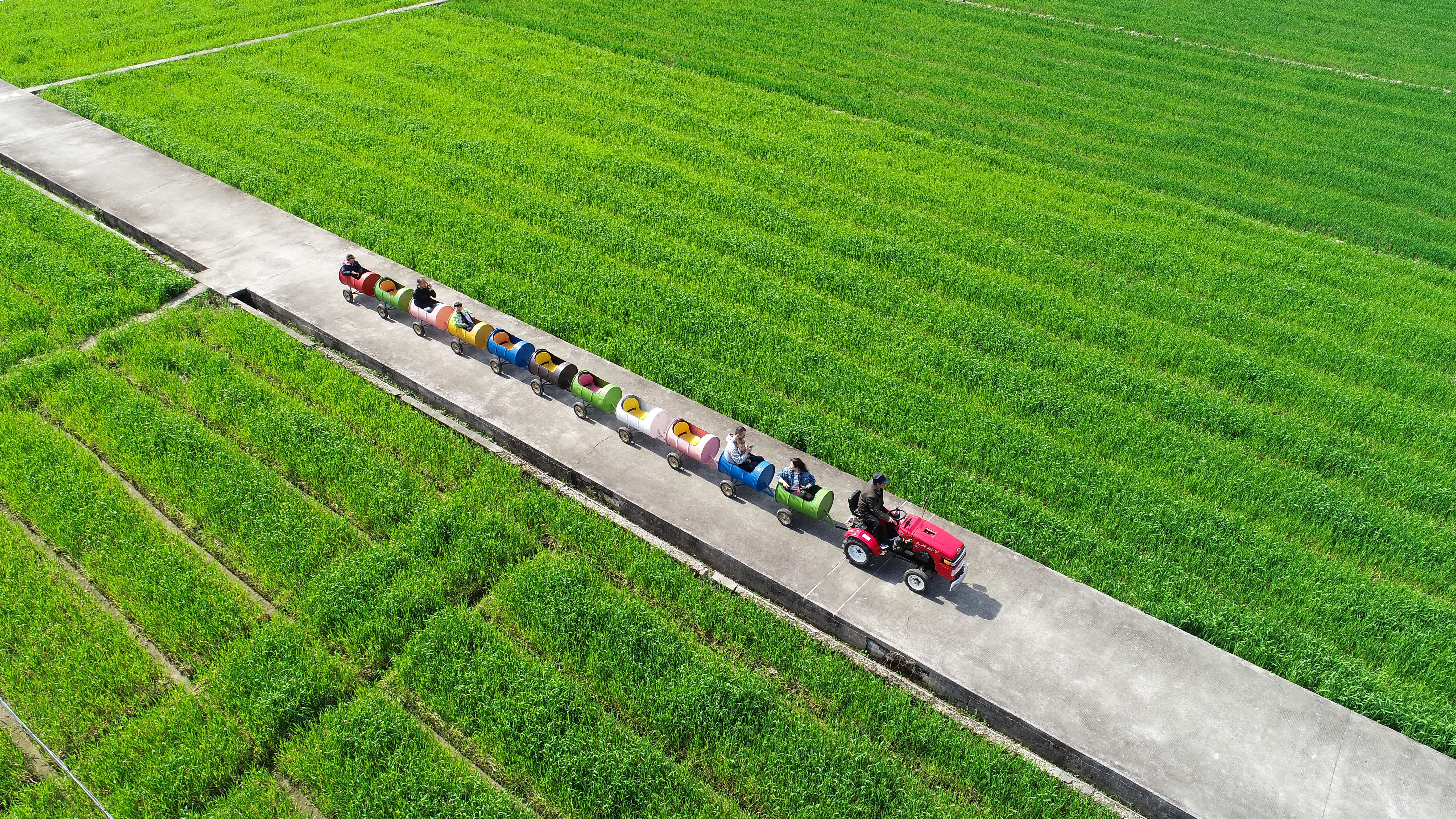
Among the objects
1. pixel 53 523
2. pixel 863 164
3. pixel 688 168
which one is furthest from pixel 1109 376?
pixel 53 523

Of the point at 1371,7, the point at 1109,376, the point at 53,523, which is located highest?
the point at 1371,7

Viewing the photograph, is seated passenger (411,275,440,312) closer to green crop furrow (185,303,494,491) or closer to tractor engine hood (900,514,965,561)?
green crop furrow (185,303,494,491)

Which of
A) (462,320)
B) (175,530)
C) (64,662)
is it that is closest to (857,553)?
(462,320)

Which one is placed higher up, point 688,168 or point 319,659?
point 688,168

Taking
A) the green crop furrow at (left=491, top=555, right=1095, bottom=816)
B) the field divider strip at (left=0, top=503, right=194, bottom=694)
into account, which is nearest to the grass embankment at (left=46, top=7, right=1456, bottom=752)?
the green crop furrow at (left=491, top=555, right=1095, bottom=816)

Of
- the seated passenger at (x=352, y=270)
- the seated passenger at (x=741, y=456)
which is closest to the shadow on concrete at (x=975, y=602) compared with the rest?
the seated passenger at (x=741, y=456)

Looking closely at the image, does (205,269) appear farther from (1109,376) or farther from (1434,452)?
(1434,452)

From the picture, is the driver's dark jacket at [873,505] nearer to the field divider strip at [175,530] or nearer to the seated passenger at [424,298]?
the field divider strip at [175,530]
